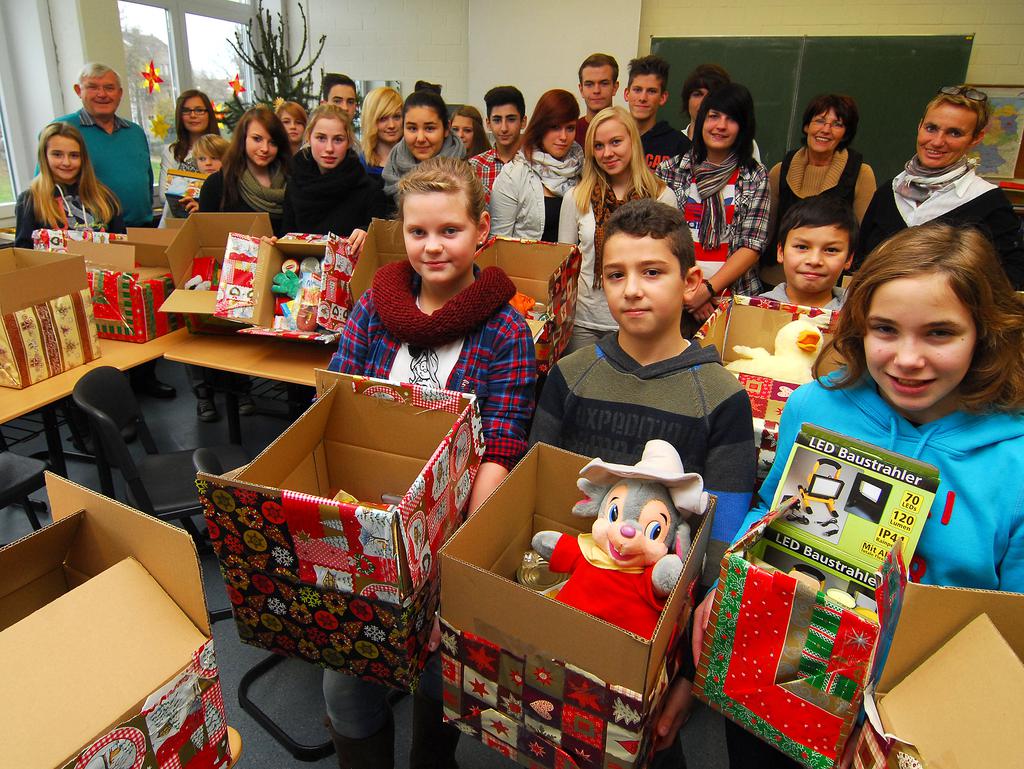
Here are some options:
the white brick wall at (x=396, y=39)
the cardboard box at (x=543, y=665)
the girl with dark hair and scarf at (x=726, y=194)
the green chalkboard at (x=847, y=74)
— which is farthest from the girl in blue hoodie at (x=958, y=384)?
the white brick wall at (x=396, y=39)

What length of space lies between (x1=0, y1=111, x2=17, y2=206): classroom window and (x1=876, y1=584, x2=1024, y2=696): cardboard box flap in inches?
218

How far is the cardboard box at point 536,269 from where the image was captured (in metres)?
2.25

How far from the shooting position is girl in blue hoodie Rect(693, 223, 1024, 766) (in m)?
1.01

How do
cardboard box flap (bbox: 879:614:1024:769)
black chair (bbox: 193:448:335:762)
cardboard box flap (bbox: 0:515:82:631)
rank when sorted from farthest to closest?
black chair (bbox: 193:448:335:762) → cardboard box flap (bbox: 0:515:82:631) → cardboard box flap (bbox: 879:614:1024:769)

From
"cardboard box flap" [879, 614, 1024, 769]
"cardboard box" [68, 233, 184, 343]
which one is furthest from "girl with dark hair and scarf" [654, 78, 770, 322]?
"cardboard box" [68, 233, 184, 343]

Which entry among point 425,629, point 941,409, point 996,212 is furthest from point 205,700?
point 996,212

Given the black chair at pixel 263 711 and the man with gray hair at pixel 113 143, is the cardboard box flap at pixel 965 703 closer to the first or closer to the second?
the black chair at pixel 263 711

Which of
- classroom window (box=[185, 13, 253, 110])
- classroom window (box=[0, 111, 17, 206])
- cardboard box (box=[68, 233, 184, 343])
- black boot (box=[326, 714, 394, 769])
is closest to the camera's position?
black boot (box=[326, 714, 394, 769])

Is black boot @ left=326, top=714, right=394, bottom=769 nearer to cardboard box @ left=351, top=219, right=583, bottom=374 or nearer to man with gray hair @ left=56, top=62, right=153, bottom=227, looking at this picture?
cardboard box @ left=351, top=219, right=583, bottom=374

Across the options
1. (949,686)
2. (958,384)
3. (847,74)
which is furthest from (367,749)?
(847,74)

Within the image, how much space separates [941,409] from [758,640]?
0.55m

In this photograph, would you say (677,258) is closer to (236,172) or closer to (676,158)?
(676,158)

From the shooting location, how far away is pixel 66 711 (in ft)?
2.34

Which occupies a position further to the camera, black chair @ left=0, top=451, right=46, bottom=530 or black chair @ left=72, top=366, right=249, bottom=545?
black chair @ left=0, top=451, right=46, bottom=530
